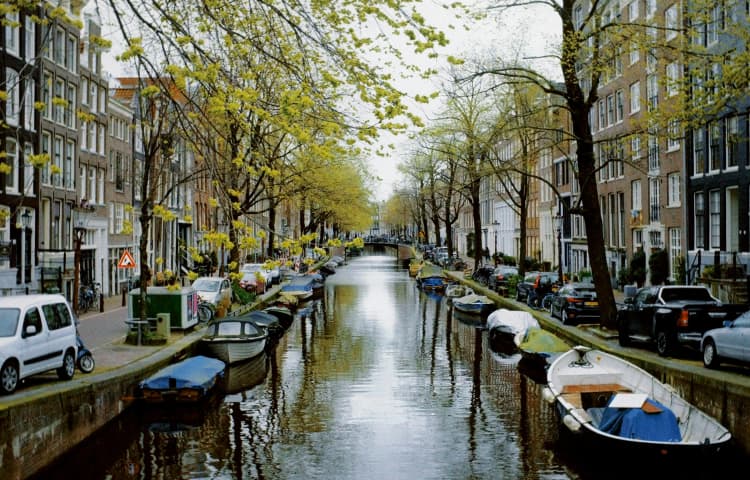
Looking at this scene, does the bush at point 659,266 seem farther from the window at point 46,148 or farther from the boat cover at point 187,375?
the window at point 46,148

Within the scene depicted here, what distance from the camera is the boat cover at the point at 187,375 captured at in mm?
19812

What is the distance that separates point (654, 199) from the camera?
43969 mm

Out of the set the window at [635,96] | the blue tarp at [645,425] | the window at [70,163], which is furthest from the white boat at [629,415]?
the window at [635,96]

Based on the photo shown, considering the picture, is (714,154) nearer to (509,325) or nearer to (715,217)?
(715,217)

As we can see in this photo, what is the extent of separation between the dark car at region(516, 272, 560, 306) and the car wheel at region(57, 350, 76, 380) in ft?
82.7

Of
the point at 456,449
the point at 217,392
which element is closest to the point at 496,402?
the point at 456,449

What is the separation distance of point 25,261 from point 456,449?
82.3 feet

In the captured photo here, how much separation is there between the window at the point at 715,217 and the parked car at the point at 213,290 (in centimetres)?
2156

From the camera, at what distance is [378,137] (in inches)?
386

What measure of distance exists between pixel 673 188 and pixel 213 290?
77.0 ft

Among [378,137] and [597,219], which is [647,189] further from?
[378,137]

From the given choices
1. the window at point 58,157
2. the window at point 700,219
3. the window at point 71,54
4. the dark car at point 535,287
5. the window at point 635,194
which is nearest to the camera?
the window at point 700,219

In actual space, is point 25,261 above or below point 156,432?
above

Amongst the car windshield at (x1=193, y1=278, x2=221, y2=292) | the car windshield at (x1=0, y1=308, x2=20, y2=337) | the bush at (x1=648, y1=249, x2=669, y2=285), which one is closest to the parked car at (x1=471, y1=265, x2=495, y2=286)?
the bush at (x1=648, y1=249, x2=669, y2=285)
